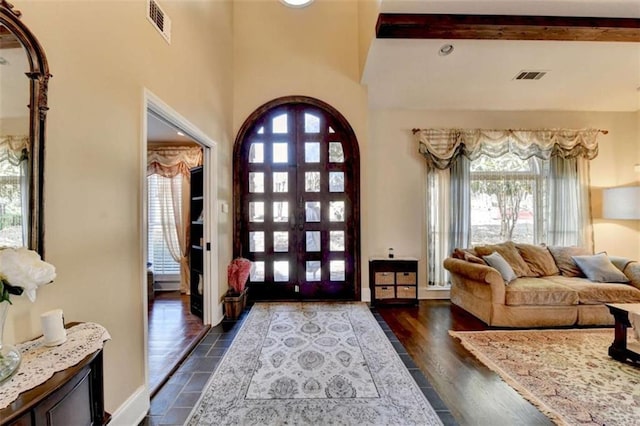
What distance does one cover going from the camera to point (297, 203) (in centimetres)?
440

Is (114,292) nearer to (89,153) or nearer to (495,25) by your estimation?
(89,153)

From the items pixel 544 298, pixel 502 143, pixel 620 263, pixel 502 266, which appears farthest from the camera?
pixel 502 143

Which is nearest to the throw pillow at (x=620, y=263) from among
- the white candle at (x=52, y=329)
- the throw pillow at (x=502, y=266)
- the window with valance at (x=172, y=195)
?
the throw pillow at (x=502, y=266)

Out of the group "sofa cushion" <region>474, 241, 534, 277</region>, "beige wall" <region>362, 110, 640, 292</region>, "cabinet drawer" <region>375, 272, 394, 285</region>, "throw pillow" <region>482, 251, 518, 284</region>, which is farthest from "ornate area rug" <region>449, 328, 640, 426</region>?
"beige wall" <region>362, 110, 640, 292</region>

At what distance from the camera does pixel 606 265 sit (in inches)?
151

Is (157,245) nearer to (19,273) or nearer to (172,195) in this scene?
(172,195)

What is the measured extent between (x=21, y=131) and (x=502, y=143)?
212 inches

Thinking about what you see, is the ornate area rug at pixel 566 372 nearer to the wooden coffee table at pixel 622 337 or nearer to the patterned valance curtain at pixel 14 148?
the wooden coffee table at pixel 622 337

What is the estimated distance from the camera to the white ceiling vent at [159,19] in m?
2.07

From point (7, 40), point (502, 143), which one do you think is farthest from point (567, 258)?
point (7, 40)

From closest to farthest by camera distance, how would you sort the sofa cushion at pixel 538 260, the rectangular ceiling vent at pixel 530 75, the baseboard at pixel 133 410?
the baseboard at pixel 133 410 < the rectangular ceiling vent at pixel 530 75 < the sofa cushion at pixel 538 260

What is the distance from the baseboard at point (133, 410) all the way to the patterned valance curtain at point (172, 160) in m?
3.77

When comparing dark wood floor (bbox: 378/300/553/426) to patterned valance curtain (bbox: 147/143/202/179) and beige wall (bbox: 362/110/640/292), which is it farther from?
patterned valance curtain (bbox: 147/143/202/179)

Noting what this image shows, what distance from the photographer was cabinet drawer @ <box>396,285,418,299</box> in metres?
4.18
